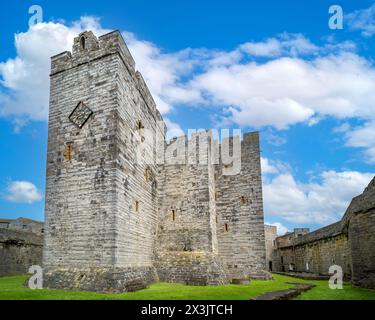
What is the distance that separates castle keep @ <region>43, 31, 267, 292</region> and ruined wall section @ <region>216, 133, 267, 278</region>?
6 centimetres

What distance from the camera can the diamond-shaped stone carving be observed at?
1317 centimetres

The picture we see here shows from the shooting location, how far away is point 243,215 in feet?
→ 62.9

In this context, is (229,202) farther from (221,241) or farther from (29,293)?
(29,293)

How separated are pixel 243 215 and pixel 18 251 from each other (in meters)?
13.8

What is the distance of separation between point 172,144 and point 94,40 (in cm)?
712

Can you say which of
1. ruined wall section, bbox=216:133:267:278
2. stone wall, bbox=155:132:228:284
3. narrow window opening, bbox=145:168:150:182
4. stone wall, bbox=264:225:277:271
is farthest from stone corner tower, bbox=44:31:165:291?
stone wall, bbox=264:225:277:271

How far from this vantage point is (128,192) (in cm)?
1318

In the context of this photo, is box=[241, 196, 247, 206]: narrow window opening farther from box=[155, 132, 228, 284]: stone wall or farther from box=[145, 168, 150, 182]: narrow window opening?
box=[145, 168, 150, 182]: narrow window opening

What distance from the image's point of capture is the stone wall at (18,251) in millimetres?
19641

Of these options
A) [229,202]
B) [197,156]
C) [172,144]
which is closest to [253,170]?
[229,202]

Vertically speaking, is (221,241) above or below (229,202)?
below

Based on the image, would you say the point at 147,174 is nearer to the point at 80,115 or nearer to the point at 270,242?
the point at 80,115
